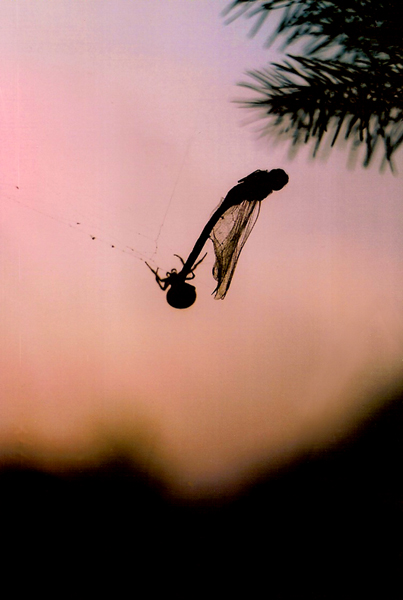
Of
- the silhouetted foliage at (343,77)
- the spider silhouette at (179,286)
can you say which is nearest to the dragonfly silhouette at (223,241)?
the spider silhouette at (179,286)

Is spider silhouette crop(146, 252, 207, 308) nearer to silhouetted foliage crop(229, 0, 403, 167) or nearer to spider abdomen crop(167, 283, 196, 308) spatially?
spider abdomen crop(167, 283, 196, 308)

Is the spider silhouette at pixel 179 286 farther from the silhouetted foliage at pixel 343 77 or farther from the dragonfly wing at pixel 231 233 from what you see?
the silhouetted foliage at pixel 343 77

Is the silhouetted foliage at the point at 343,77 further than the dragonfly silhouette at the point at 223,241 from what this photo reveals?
No

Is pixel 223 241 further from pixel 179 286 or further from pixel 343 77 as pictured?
pixel 343 77

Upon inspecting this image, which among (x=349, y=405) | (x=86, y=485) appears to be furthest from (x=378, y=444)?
(x=86, y=485)

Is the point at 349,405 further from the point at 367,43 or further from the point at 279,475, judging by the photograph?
the point at 367,43
